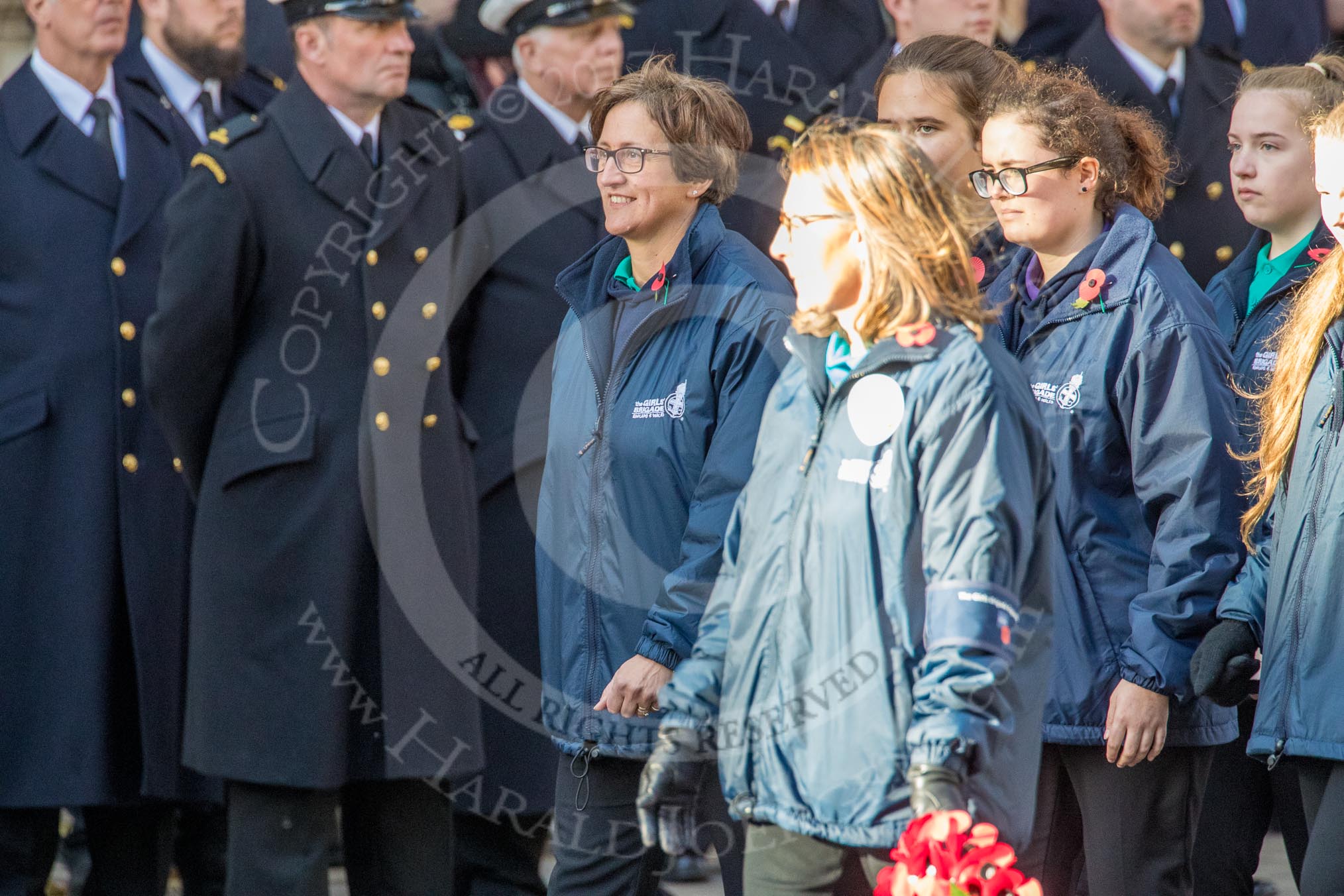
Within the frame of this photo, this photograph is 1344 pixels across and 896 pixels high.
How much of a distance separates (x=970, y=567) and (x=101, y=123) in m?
2.96

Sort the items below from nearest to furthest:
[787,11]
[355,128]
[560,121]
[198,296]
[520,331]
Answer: [198,296] < [355,128] < [520,331] < [560,121] < [787,11]

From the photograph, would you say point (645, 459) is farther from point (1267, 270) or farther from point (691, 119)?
point (1267, 270)

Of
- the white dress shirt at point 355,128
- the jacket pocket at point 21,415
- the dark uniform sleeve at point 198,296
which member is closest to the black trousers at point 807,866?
the dark uniform sleeve at point 198,296

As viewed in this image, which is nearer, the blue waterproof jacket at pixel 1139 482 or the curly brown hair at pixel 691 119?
the blue waterproof jacket at pixel 1139 482

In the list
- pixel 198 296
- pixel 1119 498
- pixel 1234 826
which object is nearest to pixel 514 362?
pixel 198 296

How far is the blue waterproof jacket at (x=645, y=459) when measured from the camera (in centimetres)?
320

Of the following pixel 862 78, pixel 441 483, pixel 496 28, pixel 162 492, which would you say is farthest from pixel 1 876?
pixel 862 78

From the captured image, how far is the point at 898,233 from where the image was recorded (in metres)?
2.51

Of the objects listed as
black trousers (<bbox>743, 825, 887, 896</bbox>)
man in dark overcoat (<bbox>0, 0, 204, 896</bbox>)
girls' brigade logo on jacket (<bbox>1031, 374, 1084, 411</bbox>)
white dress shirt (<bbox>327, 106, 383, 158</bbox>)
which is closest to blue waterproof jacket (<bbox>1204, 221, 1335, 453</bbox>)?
girls' brigade logo on jacket (<bbox>1031, 374, 1084, 411</bbox>)

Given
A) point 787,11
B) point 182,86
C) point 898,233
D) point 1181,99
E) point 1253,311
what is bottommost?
point 1253,311

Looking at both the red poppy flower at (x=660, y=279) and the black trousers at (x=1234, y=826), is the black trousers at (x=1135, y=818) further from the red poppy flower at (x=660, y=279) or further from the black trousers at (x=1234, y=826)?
the red poppy flower at (x=660, y=279)

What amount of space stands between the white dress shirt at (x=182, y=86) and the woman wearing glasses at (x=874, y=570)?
9.23 ft

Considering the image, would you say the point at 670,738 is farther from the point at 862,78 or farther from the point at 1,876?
the point at 862,78

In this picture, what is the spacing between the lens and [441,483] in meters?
4.23
